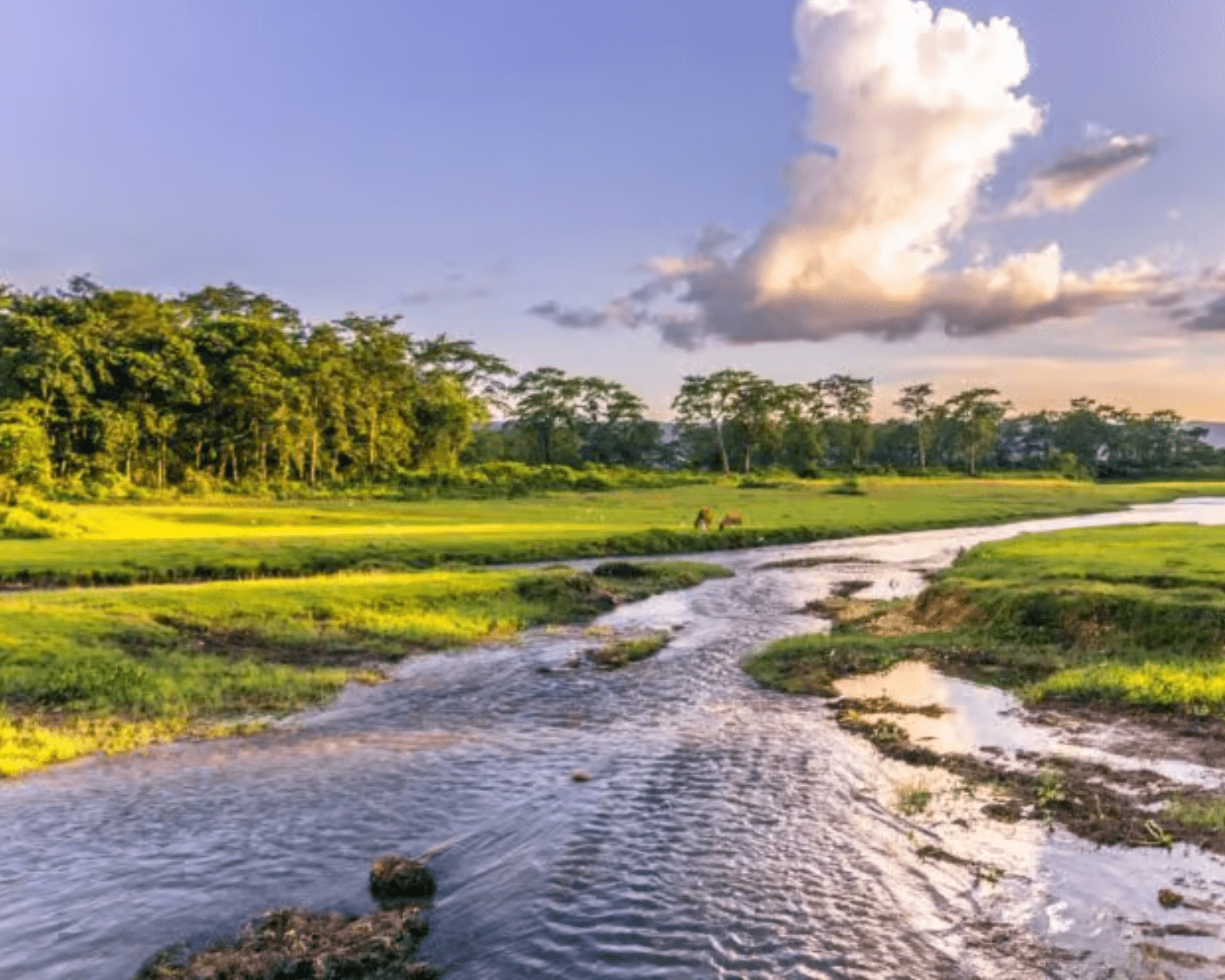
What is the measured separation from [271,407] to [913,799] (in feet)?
295

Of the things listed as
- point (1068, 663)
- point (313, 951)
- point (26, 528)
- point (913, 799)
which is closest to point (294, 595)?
point (313, 951)

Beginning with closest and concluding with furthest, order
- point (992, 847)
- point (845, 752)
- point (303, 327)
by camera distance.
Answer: point (992, 847)
point (845, 752)
point (303, 327)

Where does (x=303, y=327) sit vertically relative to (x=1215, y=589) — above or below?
above

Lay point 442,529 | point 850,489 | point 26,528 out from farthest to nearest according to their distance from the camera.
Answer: point 850,489 < point 442,529 < point 26,528

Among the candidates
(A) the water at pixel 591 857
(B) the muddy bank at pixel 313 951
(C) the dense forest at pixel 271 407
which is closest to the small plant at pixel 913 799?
(A) the water at pixel 591 857

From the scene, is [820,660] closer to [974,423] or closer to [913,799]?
[913,799]

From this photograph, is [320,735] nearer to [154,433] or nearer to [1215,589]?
[1215,589]

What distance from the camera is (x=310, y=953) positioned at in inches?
384

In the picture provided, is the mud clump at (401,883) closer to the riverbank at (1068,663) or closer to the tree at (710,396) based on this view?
the riverbank at (1068,663)

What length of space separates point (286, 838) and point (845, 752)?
10442 millimetres

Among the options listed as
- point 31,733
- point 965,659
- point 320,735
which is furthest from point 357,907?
point 965,659

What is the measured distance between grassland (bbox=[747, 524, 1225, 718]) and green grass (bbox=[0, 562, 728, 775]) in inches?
475

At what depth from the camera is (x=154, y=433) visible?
8681 centimetres

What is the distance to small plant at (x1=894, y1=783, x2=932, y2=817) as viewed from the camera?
13.9 m
